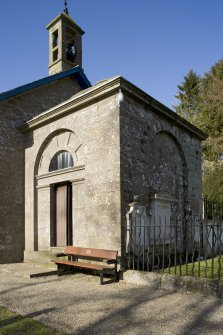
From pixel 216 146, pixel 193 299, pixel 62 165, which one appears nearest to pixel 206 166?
pixel 216 146

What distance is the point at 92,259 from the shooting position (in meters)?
7.92

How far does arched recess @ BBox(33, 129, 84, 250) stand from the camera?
917cm

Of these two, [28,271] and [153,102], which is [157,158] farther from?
[28,271]

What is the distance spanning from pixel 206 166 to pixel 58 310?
57.2ft

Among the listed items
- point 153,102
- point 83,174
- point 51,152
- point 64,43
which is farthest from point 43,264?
point 64,43

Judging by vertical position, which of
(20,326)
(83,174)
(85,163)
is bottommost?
(20,326)

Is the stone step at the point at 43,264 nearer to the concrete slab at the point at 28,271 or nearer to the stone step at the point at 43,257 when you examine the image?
the stone step at the point at 43,257

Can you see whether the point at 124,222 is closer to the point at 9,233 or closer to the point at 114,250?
the point at 114,250

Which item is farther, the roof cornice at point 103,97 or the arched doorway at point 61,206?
the arched doorway at point 61,206

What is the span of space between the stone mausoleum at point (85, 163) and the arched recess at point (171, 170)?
1.3 inches

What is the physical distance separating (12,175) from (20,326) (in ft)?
23.5

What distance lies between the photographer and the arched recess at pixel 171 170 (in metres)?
9.67

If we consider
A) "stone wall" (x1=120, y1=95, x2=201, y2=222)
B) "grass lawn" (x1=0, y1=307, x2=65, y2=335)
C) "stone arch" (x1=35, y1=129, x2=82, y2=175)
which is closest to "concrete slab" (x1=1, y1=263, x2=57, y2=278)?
"stone wall" (x1=120, y1=95, x2=201, y2=222)

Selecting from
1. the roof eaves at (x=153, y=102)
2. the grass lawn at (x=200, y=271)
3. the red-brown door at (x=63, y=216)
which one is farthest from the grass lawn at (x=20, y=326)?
the roof eaves at (x=153, y=102)
